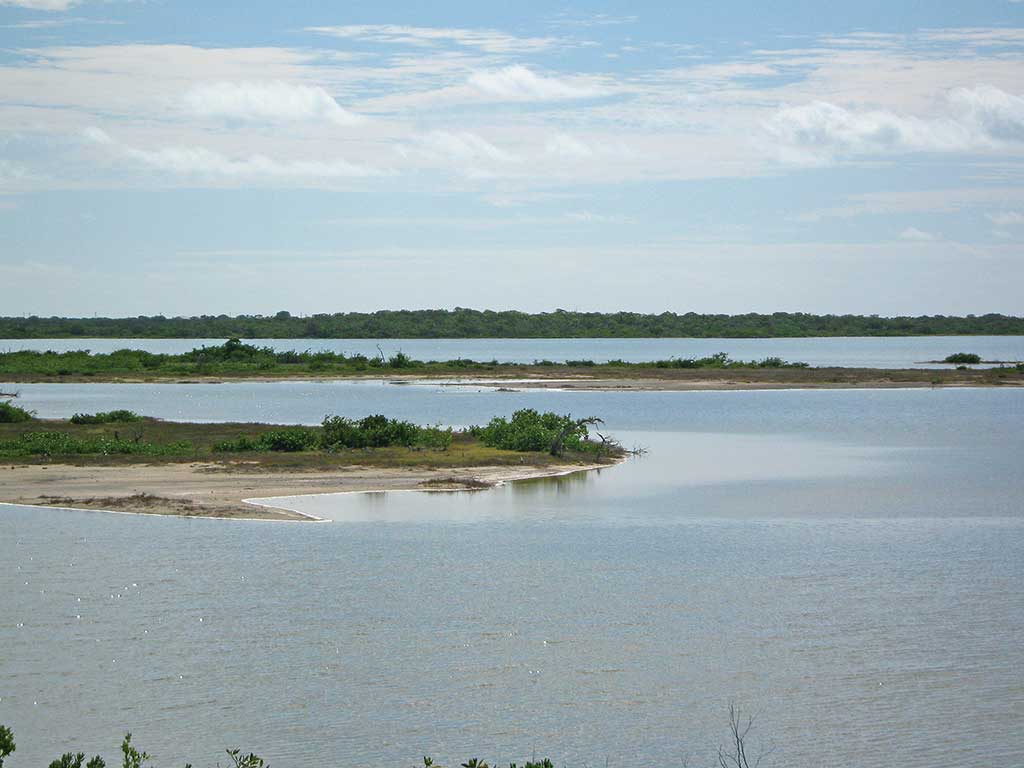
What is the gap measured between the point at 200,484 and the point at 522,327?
501ft

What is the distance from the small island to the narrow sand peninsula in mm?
25

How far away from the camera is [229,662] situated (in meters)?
15.2

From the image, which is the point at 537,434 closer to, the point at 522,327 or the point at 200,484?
the point at 200,484

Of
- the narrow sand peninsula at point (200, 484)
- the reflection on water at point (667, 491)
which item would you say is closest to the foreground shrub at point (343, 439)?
the narrow sand peninsula at point (200, 484)

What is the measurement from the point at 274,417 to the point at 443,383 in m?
26.5

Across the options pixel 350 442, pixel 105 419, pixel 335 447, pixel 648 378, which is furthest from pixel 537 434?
pixel 648 378

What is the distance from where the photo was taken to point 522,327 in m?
181

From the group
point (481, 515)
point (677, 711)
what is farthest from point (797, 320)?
point (677, 711)

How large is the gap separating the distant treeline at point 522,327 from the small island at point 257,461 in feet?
428

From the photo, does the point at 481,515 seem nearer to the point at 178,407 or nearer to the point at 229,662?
the point at 229,662

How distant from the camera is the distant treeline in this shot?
174 metres

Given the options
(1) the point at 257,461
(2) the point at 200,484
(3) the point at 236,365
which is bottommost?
(2) the point at 200,484

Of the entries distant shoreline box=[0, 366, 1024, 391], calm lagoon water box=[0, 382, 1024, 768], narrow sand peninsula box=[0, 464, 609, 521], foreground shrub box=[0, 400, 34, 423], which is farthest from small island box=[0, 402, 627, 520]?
distant shoreline box=[0, 366, 1024, 391]

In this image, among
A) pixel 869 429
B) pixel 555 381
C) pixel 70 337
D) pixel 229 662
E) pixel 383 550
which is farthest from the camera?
pixel 70 337
